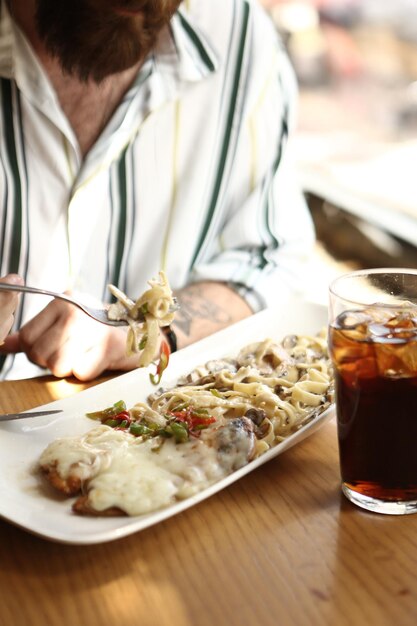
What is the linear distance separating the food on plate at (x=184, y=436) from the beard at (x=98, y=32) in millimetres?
878

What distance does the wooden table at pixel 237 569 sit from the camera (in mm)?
964

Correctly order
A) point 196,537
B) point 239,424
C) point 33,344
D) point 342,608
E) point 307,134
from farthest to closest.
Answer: point 307,134 < point 33,344 < point 239,424 < point 196,537 < point 342,608

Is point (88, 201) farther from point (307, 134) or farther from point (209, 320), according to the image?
point (307, 134)

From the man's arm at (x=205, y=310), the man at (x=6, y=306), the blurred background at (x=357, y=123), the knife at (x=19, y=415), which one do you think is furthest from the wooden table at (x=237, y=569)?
the blurred background at (x=357, y=123)

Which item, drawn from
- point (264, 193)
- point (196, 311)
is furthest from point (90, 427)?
point (264, 193)

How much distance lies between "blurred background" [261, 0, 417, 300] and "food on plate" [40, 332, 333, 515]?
2.23 meters

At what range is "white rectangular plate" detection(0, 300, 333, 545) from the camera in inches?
42.2

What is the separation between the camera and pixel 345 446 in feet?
3.92

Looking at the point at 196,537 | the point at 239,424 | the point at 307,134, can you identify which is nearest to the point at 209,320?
the point at 239,424

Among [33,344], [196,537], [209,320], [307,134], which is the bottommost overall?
[307,134]

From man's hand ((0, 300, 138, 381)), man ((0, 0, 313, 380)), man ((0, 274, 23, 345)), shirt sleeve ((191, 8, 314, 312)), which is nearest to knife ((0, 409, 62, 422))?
man ((0, 274, 23, 345))

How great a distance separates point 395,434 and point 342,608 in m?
0.27

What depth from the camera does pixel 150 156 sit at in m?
2.27

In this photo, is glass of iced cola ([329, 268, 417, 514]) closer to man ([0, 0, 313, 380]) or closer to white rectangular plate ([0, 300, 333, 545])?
white rectangular plate ([0, 300, 333, 545])
